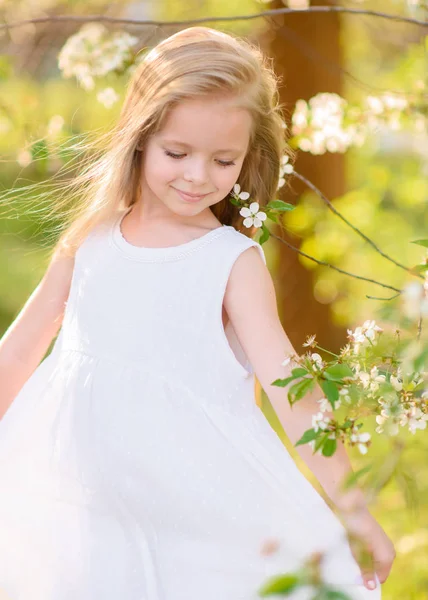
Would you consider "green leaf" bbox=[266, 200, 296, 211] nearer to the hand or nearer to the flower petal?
the flower petal

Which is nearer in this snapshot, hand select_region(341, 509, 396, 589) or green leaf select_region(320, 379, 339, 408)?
green leaf select_region(320, 379, 339, 408)

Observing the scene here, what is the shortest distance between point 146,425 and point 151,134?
58 cm

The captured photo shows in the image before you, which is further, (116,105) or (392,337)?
(116,105)

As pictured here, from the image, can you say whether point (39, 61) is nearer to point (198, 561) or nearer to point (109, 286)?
point (109, 286)

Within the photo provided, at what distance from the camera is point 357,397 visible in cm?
128

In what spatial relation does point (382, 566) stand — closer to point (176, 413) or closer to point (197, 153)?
point (176, 413)

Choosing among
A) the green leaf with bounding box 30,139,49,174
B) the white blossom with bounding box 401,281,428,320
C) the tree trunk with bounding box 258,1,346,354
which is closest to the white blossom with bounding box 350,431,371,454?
the white blossom with bounding box 401,281,428,320

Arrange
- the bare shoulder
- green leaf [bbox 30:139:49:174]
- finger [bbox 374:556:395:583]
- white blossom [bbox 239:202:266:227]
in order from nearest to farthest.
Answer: finger [bbox 374:556:395:583]
the bare shoulder
white blossom [bbox 239:202:266:227]
green leaf [bbox 30:139:49:174]

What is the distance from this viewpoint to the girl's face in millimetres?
1559

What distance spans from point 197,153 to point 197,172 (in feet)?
0.12

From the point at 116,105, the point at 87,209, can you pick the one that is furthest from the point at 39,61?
the point at 87,209

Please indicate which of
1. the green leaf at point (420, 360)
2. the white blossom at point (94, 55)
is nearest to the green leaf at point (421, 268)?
the green leaf at point (420, 360)

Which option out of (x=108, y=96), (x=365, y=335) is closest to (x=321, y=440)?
(x=365, y=335)

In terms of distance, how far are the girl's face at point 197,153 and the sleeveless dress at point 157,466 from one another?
0.11 m
